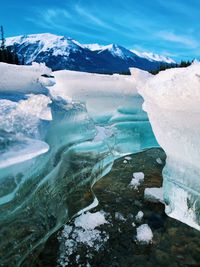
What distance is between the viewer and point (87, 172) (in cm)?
617

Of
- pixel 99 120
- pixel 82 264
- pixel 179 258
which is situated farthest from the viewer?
pixel 99 120

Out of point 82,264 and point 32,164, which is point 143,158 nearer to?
point 82,264

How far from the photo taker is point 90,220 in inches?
231

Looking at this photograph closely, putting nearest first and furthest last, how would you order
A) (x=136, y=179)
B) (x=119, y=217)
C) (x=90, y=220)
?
(x=90, y=220) < (x=119, y=217) < (x=136, y=179)

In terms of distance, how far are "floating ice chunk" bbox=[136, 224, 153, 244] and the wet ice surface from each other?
5cm

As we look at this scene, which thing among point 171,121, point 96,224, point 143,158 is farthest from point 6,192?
point 143,158

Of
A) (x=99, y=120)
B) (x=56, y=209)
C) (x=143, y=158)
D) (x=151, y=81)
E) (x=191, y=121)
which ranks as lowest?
(x=143, y=158)

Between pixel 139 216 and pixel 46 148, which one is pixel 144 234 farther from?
pixel 46 148

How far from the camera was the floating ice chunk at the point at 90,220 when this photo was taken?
18.8 ft

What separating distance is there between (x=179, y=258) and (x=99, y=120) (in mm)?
4209

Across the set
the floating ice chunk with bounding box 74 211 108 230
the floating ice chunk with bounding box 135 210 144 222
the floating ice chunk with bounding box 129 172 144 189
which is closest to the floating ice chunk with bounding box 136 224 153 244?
the floating ice chunk with bounding box 135 210 144 222

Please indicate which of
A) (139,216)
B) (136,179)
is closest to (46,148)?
(139,216)

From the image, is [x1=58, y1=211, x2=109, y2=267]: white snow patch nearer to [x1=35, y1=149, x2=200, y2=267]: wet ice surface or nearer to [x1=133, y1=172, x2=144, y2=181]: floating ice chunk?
[x1=35, y1=149, x2=200, y2=267]: wet ice surface

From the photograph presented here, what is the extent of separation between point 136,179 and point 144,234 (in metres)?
2.53
